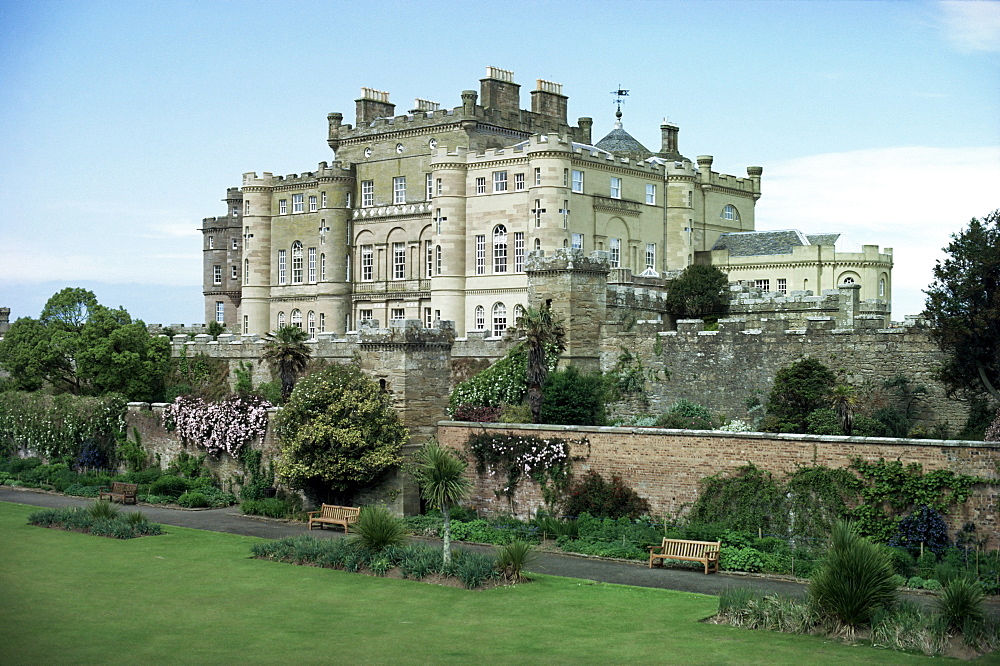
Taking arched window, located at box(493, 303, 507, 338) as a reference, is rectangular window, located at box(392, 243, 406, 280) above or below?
above

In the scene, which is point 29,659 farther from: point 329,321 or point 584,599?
point 329,321

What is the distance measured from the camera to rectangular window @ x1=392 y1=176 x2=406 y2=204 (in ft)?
203

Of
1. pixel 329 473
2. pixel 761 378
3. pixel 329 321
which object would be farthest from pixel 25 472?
pixel 761 378

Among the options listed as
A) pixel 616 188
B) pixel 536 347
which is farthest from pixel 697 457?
pixel 616 188

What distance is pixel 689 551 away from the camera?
2748 cm

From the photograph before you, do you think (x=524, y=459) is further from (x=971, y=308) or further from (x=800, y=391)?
(x=971, y=308)

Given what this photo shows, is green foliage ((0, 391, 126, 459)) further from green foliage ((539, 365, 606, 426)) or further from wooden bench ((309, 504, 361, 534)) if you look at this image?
green foliage ((539, 365, 606, 426))

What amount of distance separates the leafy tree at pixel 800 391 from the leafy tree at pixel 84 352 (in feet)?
90.3

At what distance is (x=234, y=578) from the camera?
86.0 ft

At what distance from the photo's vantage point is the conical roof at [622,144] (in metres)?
61.0

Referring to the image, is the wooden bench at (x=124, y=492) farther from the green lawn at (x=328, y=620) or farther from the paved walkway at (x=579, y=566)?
the green lawn at (x=328, y=620)

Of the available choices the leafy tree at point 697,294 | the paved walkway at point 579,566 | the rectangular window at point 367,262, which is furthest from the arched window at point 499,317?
the paved walkway at point 579,566

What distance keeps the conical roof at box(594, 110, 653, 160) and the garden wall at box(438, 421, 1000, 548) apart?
2868 cm

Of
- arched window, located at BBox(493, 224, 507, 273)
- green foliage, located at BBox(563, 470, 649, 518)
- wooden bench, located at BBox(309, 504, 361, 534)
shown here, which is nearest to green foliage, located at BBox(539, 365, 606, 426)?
green foliage, located at BBox(563, 470, 649, 518)
